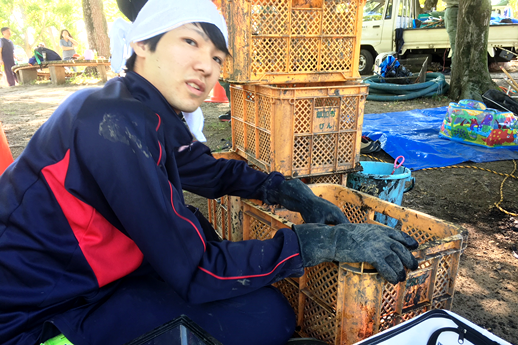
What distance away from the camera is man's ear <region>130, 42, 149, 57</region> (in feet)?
4.68

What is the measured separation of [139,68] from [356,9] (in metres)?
1.71

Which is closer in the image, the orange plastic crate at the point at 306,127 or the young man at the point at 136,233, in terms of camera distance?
the young man at the point at 136,233

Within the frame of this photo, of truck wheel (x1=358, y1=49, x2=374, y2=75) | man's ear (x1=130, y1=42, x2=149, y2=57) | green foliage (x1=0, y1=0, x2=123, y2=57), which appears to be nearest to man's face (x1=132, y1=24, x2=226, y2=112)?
man's ear (x1=130, y1=42, x2=149, y2=57)

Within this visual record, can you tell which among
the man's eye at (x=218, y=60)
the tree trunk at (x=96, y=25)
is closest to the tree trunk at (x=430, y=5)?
the tree trunk at (x=96, y=25)

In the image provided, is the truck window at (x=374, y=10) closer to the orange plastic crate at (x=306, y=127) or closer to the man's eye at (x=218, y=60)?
the orange plastic crate at (x=306, y=127)

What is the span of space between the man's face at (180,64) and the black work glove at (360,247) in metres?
0.69

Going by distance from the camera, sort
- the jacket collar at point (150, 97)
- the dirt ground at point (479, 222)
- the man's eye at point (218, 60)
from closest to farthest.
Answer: the jacket collar at point (150, 97) < the man's eye at point (218, 60) < the dirt ground at point (479, 222)

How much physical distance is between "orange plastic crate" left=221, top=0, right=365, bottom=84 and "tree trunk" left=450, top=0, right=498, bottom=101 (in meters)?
6.13

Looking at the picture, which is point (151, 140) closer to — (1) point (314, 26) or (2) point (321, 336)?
(2) point (321, 336)

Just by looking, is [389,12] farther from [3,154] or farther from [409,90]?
[3,154]

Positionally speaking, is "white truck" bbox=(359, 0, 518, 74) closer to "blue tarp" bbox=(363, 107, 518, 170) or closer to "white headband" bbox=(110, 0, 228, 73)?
"blue tarp" bbox=(363, 107, 518, 170)

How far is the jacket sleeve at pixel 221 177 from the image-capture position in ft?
6.76

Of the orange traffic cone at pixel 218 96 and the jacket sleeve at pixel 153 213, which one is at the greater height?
the jacket sleeve at pixel 153 213

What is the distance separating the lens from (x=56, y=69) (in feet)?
41.7
